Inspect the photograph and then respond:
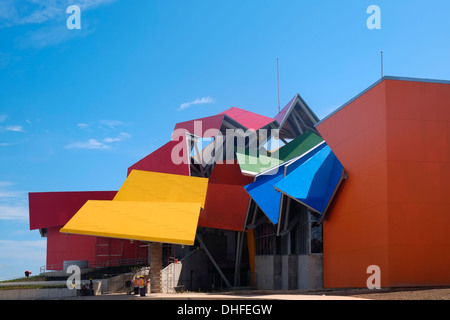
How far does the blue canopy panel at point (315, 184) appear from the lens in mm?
31984

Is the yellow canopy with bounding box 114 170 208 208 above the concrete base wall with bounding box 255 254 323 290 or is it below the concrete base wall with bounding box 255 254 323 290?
above

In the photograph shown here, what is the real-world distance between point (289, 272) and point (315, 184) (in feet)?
26.4

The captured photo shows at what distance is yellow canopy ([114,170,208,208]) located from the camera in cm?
4109

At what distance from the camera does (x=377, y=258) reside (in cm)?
2608

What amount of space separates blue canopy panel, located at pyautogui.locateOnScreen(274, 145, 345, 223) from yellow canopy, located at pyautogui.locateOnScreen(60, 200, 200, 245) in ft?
20.2

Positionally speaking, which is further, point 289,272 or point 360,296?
point 289,272

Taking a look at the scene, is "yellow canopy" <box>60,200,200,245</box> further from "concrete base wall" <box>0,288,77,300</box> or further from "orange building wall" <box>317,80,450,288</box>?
"orange building wall" <box>317,80,450,288</box>

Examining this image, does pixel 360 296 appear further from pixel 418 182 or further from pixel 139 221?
pixel 139 221

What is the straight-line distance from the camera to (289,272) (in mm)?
37438

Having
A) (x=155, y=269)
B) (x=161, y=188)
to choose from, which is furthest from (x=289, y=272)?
(x=161, y=188)

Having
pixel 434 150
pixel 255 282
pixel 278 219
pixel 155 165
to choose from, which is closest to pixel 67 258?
pixel 155 165

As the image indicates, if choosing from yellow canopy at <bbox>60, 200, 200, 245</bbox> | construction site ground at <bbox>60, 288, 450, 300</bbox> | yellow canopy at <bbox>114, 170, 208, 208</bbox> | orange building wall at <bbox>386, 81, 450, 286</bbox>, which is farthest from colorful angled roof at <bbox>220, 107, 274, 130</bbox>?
construction site ground at <bbox>60, 288, 450, 300</bbox>

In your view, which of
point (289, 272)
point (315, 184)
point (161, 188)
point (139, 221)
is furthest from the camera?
point (161, 188)
